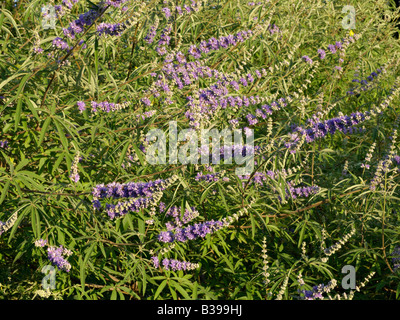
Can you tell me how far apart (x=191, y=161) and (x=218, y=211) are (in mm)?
705

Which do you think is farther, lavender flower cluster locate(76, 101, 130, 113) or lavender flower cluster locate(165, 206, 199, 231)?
lavender flower cluster locate(76, 101, 130, 113)

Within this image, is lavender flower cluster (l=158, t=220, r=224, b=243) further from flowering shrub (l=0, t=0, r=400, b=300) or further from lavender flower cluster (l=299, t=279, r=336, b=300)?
lavender flower cluster (l=299, t=279, r=336, b=300)

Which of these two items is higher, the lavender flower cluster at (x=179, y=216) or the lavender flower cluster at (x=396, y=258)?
the lavender flower cluster at (x=179, y=216)

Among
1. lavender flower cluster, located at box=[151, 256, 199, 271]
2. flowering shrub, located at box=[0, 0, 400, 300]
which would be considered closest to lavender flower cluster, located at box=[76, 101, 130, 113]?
flowering shrub, located at box=[0, 0, 400, 300]

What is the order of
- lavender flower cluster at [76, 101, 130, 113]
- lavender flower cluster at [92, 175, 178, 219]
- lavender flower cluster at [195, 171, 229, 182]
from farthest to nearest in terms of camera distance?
lavender flower cluster at [76, 101, 130, 113] < lavender flower cluster at [195, 171, 229, 182] < lavender flower cluster at [92, 175, 178, 219]

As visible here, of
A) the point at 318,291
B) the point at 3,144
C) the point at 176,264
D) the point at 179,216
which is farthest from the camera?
the point at 3,144

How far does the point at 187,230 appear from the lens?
2699 mm

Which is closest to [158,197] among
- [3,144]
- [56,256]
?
[56,256]

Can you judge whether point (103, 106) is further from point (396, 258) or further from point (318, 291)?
point (396, 258)

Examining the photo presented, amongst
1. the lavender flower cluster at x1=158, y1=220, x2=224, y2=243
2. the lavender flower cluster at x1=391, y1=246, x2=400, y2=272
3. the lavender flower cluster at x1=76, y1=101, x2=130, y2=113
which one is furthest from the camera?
the lavender flower cluster at x1=76, y1=101, x2=130, y2=113

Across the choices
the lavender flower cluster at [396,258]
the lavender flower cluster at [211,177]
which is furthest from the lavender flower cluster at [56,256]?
the lavender flower cluster at [396,258]

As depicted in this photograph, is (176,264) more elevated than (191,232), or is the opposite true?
(191,232)

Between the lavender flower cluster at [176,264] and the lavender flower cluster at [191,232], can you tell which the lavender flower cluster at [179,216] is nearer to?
the lavender flower cluster at [191,232]

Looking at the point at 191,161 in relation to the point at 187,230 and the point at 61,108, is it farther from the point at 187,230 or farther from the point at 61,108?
the point at 61,108
